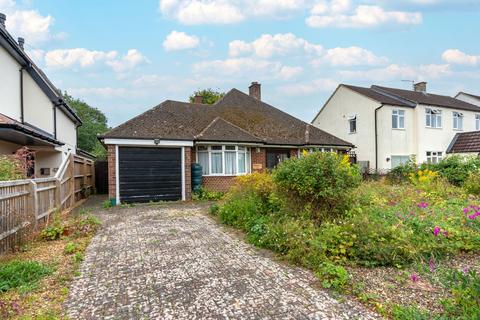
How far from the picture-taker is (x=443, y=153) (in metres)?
23.1

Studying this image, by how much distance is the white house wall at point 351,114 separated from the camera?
21078 mm

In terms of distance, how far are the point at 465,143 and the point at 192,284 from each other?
25.7 meters

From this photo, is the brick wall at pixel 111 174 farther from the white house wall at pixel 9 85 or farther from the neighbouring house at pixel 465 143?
the neighbouring house at pixel 465 143

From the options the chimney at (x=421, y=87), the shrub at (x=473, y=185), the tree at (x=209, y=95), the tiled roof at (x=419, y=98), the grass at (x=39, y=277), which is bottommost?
the grass at (x=39, y=277)

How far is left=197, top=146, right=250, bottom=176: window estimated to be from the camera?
13852mm

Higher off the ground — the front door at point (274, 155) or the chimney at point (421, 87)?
the chimney at point (421, 87)

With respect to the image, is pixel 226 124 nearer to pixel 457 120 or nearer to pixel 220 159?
pixel 220 159

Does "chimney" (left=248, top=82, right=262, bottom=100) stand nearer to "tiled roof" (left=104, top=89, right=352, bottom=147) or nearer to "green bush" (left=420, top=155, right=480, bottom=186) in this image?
"tiled roof" (left=104, top=89, right=352, bottom=147)

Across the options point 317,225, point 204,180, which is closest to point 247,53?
point 204,180

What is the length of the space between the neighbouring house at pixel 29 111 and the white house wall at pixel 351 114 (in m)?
18.7

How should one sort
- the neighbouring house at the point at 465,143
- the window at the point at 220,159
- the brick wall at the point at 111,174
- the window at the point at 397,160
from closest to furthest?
1. the brick wall at the point at 111,174
2. the window at the point at 220,159
3. the window at the point at 397,160
4. the neighbouring house at the point at 465,143

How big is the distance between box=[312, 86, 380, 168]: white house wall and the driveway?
17854mm

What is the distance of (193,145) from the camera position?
13.1 meters

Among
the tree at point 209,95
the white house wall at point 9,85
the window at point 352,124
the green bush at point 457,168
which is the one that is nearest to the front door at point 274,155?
the green bush at point 457,168
